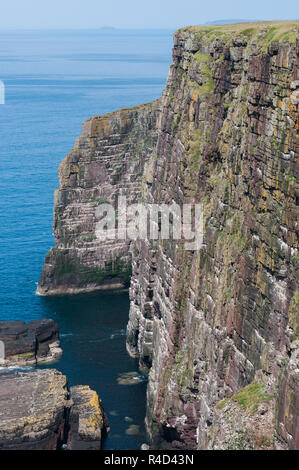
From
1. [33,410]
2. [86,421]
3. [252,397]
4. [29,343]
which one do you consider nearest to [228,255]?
[252,397]

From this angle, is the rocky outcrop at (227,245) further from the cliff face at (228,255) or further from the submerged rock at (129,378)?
the submerged rock at (129,378)

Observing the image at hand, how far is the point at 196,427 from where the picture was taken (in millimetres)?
80375

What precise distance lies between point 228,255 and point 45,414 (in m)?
31.2

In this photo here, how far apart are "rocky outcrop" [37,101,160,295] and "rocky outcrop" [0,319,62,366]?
21133 millimetres

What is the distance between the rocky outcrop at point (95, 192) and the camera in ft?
440

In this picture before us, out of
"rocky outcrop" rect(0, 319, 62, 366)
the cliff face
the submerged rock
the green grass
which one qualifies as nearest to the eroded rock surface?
the submerged rock

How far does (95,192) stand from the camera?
447ft

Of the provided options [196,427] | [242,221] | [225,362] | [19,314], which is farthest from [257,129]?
[19,314]

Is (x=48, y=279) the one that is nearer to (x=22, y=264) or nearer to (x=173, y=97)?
(x=22, y=264)

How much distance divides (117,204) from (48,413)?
5658cm

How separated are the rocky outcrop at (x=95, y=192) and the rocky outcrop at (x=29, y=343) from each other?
69.3ft

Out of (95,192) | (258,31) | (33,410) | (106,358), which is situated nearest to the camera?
(258,31)

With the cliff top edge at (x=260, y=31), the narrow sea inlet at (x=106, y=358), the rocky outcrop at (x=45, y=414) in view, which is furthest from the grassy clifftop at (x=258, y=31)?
the narrow sea inlet at (x=106, y=358)

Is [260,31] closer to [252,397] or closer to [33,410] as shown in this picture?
[252,397]
